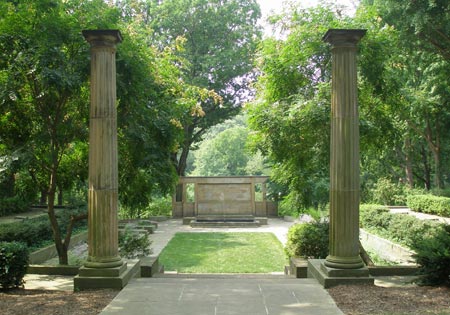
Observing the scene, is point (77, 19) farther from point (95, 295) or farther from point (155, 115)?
point (95, 295)

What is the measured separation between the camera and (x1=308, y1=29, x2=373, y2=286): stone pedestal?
7504 millimetres

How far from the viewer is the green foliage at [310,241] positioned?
10.4 meters

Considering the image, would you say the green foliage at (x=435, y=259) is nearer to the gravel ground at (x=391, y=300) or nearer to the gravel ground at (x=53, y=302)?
the gravel ground at (x=391, y=300)

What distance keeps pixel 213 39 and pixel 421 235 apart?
2222 cm

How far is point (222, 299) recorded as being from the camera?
6434 millimetres

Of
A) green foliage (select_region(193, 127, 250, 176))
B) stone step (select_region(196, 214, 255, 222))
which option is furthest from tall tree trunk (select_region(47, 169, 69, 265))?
green foliage (select_region(193, 127, 250, 176))

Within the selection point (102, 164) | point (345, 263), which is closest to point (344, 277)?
point (345, 263)

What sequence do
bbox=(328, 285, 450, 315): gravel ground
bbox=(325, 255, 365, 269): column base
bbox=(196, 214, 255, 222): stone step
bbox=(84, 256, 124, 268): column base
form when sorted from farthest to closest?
bbox=(196, 214, 255, 222): stone step
bbox=(325, 255, 365, 269): column base
bbox=(84, 256, 124, 268): column base
bbox=(328, 285, 450, 315): gravel ground

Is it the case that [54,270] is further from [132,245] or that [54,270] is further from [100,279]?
[100,279]

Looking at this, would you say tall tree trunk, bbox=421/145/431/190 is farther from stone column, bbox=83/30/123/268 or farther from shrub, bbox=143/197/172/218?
stone column, bbox=83/30/123/268

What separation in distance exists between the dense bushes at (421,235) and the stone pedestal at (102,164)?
5.18 meters

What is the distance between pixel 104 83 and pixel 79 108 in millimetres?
2404

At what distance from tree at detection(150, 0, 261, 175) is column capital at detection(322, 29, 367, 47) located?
71.2 ft

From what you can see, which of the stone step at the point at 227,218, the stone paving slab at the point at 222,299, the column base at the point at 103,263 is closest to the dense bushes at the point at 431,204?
the stone step at the point at 227,218
